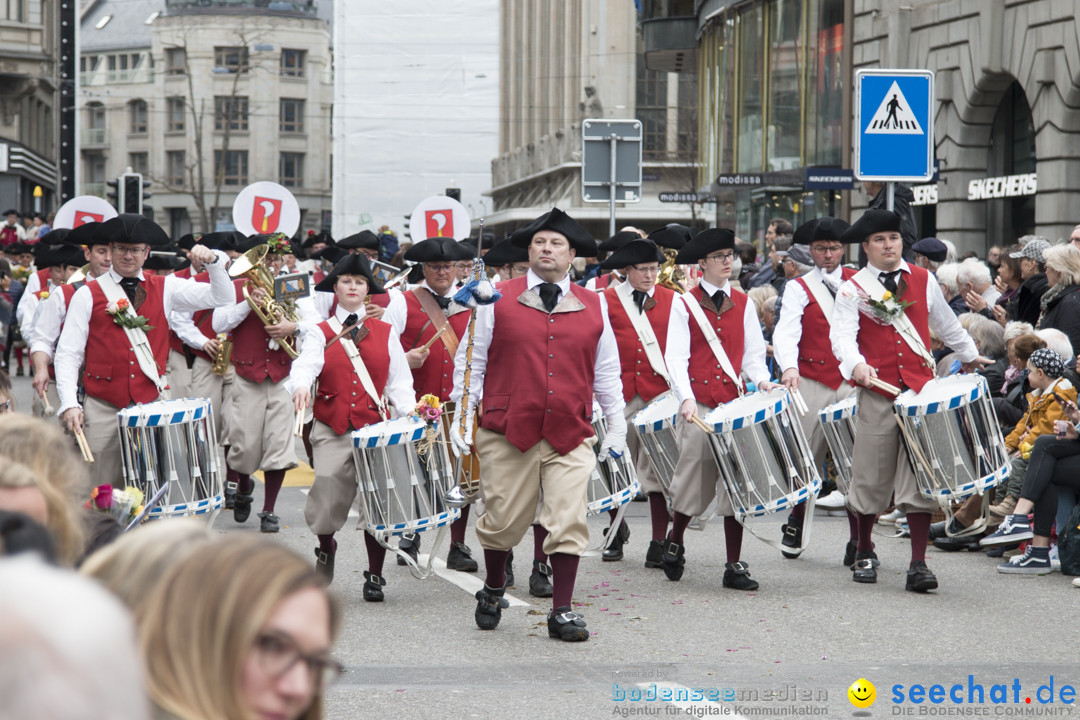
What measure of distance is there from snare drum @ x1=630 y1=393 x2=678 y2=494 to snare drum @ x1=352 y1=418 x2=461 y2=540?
1.89 meters

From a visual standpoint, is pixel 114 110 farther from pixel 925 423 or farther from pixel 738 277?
pixel 925 423

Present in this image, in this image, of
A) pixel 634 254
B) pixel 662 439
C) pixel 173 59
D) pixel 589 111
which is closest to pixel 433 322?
pixel 634 254

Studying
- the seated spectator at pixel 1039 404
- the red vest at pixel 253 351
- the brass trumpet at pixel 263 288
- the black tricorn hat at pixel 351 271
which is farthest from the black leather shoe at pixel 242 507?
the seated spectator at pixel 1039 404

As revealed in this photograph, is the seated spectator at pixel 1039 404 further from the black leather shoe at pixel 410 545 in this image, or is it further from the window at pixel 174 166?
the window at pixel 174 166

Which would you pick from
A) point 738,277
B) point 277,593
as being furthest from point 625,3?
point 277,593

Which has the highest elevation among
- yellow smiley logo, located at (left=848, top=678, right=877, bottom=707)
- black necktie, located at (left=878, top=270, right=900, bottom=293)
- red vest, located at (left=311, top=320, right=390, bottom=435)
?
black necktie, located at (left=878, top=270, right=900, bottom=293)

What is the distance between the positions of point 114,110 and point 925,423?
96452 millimetres

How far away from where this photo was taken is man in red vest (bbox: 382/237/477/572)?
9562 millimetres

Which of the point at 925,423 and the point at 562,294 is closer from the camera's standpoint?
the point at 562,294

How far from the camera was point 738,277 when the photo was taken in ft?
51.0

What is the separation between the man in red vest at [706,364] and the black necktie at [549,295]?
1.45 meters

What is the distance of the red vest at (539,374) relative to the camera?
24.4 feet

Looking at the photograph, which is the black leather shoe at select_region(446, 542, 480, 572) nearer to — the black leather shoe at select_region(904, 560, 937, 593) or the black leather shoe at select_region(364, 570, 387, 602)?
the black leather shoe at select_region(364, 570, 387, 602)

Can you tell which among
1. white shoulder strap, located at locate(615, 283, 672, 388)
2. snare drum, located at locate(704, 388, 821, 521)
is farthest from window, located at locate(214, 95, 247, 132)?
snare drum, located at locate(704, 388, 821, 521)
